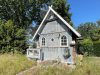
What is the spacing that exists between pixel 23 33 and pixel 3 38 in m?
3.16

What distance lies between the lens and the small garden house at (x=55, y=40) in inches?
695

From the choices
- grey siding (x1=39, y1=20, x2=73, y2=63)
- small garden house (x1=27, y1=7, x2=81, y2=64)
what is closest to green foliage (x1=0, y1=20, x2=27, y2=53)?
small garden house (x1=27, y1=7, x2=81, y2=64)

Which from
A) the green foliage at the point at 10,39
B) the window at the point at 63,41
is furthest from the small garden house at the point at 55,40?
the green foliage at the point at 10,39

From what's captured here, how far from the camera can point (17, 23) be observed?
35.5 metres

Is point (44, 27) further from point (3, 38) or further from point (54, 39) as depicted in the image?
point (3, 38)

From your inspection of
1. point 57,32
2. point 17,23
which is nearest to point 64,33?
point 57,32

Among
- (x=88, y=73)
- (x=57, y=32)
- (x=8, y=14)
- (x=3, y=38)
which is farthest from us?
(x=8, y=14)

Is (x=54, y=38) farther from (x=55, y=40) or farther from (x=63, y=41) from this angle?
(x=63, y=41)

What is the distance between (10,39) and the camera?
2762 cm

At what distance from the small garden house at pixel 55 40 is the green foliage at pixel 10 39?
651 cm

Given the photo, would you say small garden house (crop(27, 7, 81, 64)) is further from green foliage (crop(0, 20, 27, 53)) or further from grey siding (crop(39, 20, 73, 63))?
green foliage (crop(0, 20, 27, 53))

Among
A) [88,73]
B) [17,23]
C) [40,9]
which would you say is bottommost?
[88,73]

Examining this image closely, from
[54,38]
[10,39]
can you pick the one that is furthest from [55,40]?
[10,39]

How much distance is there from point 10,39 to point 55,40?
10.3m
